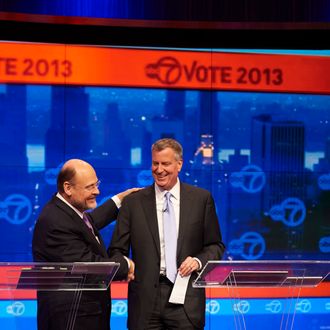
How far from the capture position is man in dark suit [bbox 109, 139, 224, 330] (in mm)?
3721

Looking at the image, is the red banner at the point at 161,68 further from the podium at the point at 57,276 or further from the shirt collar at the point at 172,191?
the podium at the point at 57,276

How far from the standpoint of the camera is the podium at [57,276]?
3062mm

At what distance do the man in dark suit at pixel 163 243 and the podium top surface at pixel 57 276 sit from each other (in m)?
0.53

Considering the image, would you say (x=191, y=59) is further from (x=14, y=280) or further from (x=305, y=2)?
(x=14, y=280)

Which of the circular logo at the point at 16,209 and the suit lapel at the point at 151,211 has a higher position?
the suit lapel at the point at 151,211

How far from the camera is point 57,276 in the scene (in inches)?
124

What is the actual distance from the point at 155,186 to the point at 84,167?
0.51 meters

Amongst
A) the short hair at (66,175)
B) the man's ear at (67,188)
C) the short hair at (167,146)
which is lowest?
the man's ear at (67,188)

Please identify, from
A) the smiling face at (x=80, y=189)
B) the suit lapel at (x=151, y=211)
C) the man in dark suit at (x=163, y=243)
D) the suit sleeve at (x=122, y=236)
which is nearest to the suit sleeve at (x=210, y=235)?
the man in dark suit at (x=163, y=243)

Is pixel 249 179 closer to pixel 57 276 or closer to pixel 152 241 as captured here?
pixel 152 241

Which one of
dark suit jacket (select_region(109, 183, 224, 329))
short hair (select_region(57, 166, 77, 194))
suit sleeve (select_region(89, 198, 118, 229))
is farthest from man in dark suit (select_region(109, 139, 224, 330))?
short hair (select_region(57, 166, 77, 194))

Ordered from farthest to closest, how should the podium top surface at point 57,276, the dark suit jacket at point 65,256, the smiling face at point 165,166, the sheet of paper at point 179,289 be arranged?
the smiling face at point 165,166, the sheet of paper at point 179,289, the dark suit jacket at point 65,256, the podium top surface at point 57,276

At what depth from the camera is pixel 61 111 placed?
6.37 m

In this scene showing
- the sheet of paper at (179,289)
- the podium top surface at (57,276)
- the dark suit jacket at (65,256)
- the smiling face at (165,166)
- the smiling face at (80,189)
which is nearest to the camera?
the podium top surface at (57,276)
